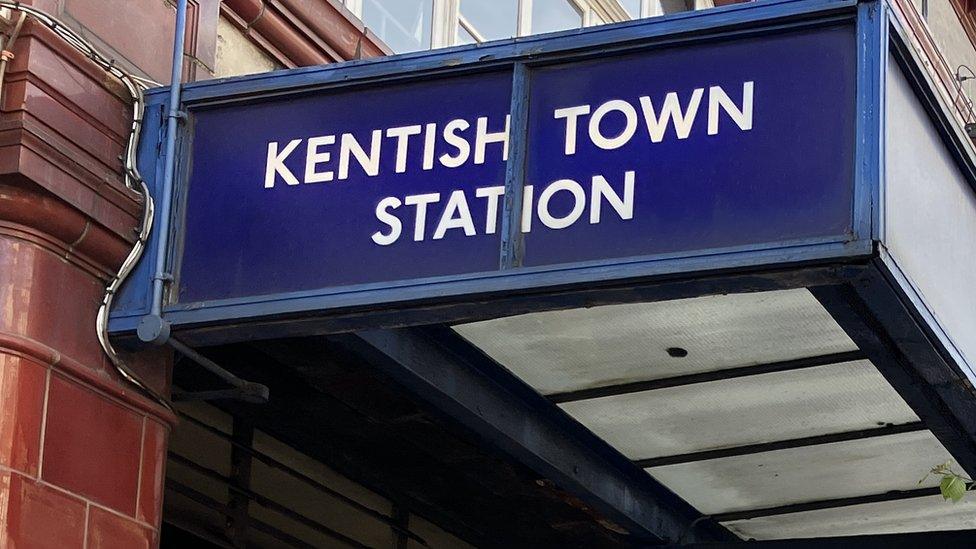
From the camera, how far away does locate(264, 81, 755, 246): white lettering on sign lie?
5699 millimetres

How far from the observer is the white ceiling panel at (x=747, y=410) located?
23.1 feet

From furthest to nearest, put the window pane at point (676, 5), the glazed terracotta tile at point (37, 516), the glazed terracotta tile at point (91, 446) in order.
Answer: the window pane at point (676, 5) < the glazed terracotta tile at point (91, 446) < the glazed terracotta tile at point (37, 516)

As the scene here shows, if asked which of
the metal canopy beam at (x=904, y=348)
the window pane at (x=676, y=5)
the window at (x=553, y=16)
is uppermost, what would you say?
the window pane at (x=676, y=5)

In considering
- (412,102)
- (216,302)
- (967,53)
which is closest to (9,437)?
(216,302)

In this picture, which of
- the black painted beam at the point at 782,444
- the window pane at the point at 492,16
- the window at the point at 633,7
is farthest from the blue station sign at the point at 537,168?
the window at the point at 633,7

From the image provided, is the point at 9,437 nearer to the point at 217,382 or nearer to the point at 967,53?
the point at 217,382

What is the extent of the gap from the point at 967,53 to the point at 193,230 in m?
13.6

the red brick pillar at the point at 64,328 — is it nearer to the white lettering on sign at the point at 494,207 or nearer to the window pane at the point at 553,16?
the white lettering on sign at the point at 494,207

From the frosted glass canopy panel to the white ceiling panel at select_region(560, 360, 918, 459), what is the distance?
1.05 meters

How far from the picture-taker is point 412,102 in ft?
Result: 20.2

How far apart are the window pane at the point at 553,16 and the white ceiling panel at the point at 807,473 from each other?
315cm

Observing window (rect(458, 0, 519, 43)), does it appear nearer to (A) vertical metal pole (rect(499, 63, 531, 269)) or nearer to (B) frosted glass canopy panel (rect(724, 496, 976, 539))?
(B) frosted glass canopy panel (rect(724, 496, 976, 539))

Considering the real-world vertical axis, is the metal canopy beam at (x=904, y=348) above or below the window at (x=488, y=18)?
below

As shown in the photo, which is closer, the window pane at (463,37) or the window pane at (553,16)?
the window pane at (463,37)
